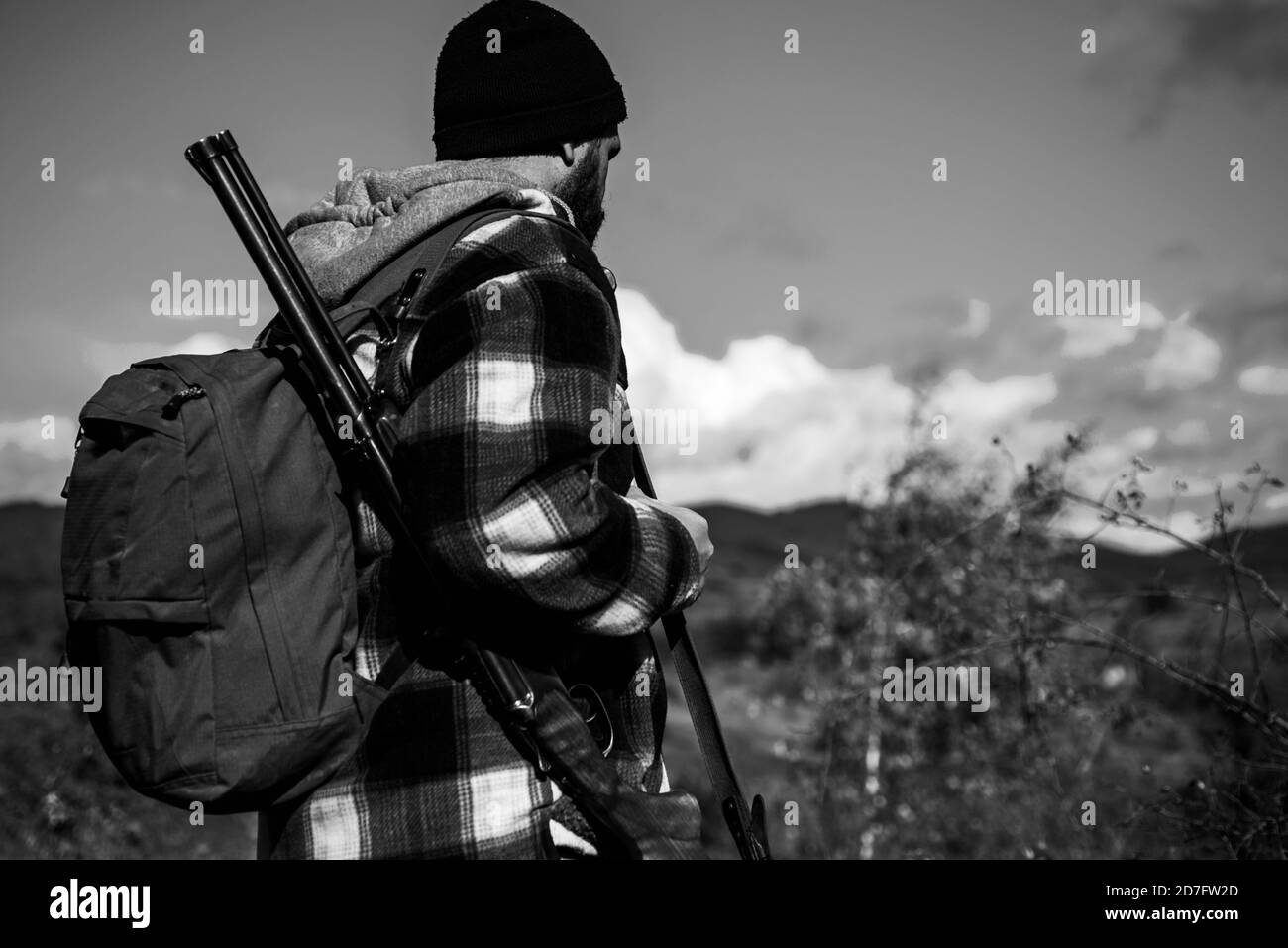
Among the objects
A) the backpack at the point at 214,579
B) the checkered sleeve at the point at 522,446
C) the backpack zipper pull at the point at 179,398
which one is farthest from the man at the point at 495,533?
the backpack zipper pull at the point at 179,398

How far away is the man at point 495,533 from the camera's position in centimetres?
173

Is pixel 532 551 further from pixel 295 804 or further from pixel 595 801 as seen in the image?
pixel 295 804

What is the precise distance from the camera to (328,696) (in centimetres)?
176

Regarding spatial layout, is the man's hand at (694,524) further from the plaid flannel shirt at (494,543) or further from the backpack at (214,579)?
the backpack at (214,579)

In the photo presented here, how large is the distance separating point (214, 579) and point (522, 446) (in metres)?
0.49

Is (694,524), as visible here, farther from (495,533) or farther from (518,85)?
(518,85)

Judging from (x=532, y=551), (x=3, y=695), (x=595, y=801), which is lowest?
(x=595, y=801)

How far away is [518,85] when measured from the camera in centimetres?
218

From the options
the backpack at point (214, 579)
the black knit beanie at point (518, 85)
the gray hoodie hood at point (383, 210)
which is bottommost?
the backpack at point (214, 579)

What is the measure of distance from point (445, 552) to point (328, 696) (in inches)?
11.5

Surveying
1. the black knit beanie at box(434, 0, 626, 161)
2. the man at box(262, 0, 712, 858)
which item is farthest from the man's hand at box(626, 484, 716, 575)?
the black knit beanie at box(434, 0, 626, 161)

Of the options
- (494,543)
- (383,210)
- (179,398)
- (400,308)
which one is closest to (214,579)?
(179,398)

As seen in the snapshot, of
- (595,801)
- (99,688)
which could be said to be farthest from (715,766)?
(99,688)
